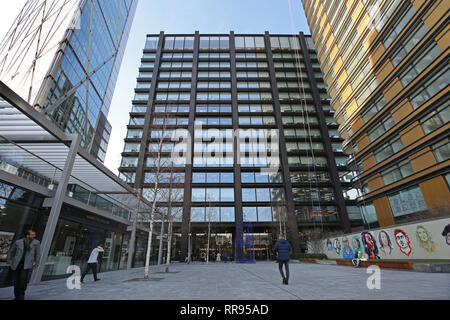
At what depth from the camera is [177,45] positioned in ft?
178

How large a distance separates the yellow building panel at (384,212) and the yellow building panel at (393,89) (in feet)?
35.1

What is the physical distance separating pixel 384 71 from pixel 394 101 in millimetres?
3840

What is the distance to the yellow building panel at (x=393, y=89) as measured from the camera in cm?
2111

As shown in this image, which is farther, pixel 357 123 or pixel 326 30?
pixel 326 30

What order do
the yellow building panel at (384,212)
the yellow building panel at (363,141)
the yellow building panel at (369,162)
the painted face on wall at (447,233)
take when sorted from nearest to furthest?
1. the painted face on wall at (447,233)
2. the yellow building panel at (384,212)
3. the yellow building panel at (369,162)
4. the yellow building panel at (363,141)

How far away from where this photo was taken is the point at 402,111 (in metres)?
20.8

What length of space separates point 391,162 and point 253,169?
22141mm

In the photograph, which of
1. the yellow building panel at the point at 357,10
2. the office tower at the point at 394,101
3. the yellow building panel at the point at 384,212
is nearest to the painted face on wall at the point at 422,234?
the office tower at the point at 394,101

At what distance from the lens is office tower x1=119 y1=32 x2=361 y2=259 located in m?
37.2

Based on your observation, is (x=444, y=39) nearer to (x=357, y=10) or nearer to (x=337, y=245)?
(x=357, y=10)

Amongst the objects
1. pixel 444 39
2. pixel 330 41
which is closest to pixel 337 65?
pixel 330 41

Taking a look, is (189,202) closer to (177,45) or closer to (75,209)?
(75,209)

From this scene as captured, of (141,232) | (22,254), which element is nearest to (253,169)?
(141,232)

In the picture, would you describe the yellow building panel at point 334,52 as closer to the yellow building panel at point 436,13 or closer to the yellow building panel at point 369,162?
the yellow building panel at point 436,13
